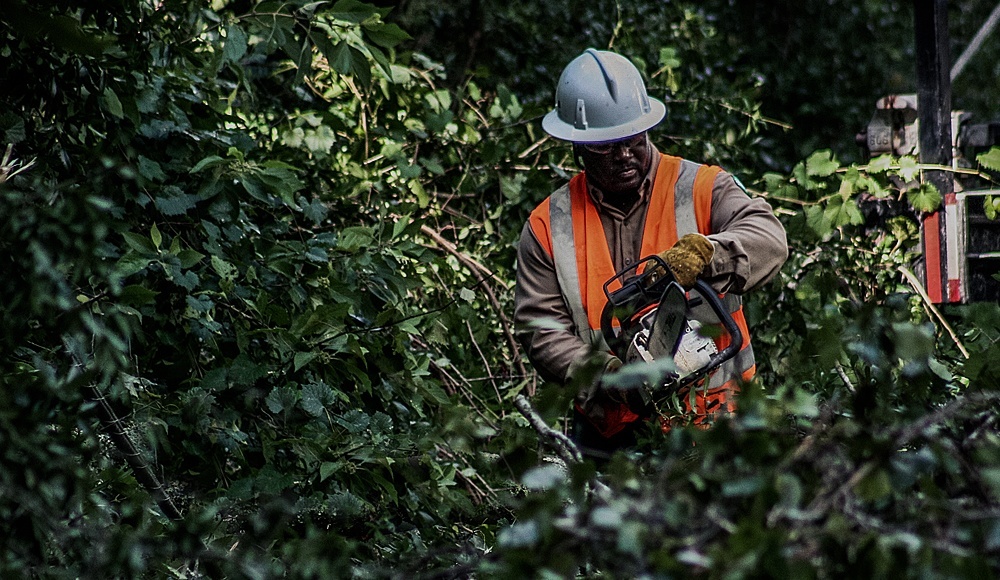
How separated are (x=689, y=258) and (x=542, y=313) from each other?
0.65 metres

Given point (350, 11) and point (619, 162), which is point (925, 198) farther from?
point (350, 11)

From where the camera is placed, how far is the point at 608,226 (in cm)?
377

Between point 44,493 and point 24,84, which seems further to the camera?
point 24,84

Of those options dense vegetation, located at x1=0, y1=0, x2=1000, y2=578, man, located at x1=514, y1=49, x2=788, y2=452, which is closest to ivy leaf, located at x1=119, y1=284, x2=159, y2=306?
dense vegetation, located at x1=0, y1=0, x2=1000, y2=578

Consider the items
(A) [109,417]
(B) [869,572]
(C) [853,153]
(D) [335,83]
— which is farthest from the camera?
(C) [853,153]

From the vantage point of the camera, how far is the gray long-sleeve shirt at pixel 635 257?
11.1ft

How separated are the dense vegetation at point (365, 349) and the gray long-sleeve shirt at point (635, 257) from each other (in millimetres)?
260

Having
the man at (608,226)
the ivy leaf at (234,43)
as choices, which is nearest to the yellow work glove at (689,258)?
the man at (608,226)

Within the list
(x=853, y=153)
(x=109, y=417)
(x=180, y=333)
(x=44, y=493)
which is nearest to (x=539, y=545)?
(x=44, y=493)

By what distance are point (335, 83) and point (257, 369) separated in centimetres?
231

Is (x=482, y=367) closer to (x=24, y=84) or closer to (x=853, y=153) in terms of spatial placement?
(x=24, y=84)

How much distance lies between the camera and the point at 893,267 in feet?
16.1

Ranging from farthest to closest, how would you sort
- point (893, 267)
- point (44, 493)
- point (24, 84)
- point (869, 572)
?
point (893, 267) < point (24, 84) < point (44, 493) < point (869, 572)

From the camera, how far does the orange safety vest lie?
11.9 feet
